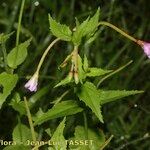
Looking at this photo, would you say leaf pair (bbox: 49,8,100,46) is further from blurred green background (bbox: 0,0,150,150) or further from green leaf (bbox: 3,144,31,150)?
blurred green background (bbox: 0,0,150,150)

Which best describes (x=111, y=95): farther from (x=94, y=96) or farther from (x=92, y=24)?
(x=92, y=24)

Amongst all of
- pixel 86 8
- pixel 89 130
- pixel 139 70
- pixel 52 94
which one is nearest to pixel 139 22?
pixel 86 8

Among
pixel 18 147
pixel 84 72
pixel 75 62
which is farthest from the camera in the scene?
pixel 18 147

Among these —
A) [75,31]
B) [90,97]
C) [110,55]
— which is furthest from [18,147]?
[110,55]

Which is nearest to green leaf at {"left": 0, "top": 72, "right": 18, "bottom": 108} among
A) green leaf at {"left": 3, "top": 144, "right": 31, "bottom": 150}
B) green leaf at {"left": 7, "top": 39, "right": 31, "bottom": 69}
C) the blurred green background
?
green leaf at {"left": 7, "top": 39, "right": 31, "bottom": 69}

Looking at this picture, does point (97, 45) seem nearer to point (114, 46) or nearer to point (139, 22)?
point (114, 46)

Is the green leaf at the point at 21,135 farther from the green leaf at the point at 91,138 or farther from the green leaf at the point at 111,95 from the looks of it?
the green leaf at the point at 111,95

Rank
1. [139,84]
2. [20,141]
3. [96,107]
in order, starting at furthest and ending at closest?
[139,84], [20,141], [96,107]
